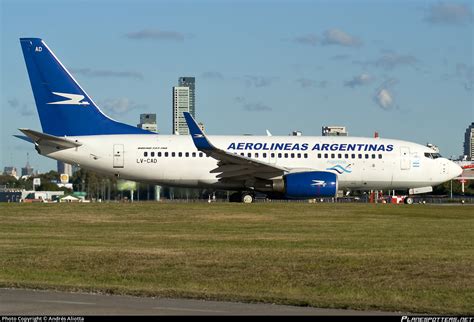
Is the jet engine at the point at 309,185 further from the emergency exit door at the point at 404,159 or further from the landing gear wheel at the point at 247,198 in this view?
the emergency exit door at the point at 404,159

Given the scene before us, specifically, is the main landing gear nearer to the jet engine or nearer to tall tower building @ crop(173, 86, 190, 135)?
the jet engine

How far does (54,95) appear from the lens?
45.7 metres

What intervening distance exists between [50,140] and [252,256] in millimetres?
23838

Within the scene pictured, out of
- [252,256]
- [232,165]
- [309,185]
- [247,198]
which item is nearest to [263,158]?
[247,198]

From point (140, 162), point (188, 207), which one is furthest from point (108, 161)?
point (188, 207)

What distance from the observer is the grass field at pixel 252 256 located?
17.1 metres

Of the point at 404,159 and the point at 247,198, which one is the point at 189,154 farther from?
the point at 404,159

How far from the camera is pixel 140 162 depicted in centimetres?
4638

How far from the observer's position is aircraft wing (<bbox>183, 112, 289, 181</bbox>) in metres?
42.9

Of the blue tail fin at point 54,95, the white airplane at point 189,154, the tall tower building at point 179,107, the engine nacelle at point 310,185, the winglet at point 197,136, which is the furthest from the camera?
the tall tower building at point 179,107

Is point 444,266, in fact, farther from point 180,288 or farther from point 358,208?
point 358,208

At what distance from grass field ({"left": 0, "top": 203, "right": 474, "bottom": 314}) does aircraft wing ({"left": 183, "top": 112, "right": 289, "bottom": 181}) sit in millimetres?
5430

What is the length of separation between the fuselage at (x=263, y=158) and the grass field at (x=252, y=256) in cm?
802

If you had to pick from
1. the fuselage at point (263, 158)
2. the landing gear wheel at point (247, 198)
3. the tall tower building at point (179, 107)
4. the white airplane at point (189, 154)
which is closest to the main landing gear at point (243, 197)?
the landing gear wheel at point (247, 198)
